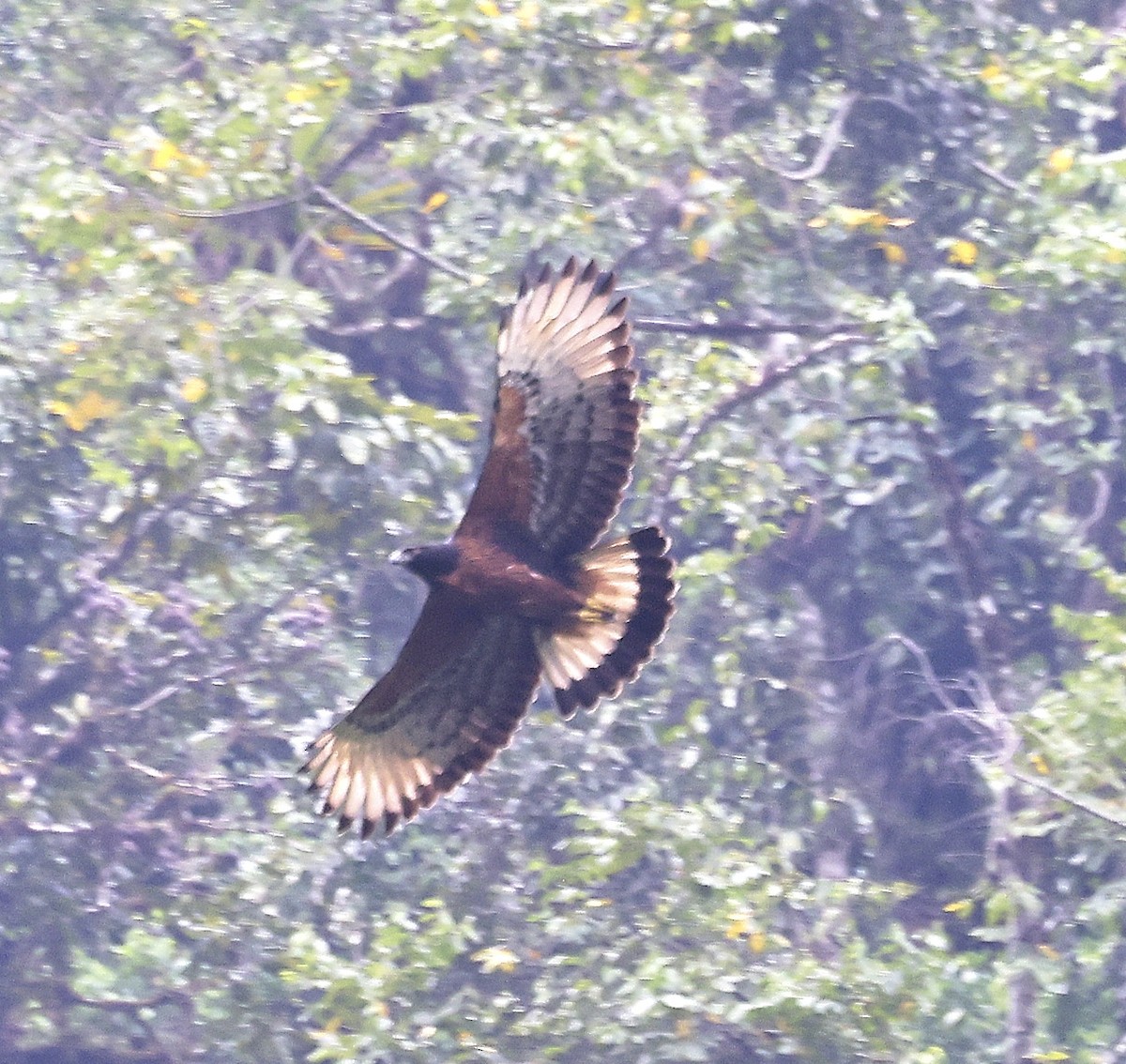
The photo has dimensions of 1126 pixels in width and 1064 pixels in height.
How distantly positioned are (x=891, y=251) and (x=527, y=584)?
263 cm

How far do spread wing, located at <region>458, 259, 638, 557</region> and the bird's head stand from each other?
0.16m

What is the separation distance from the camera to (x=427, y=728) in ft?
17.0

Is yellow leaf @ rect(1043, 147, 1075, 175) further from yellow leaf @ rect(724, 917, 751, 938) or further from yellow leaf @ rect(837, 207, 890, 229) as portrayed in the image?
yellow leaf @ rect(724, 917, 751, 938)

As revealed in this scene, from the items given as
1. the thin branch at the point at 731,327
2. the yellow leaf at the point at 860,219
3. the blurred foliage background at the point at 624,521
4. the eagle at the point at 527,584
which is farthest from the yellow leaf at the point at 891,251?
the eagle at the point at 527,584

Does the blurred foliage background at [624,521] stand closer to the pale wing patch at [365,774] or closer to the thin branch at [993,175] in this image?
the thin branch at [993,175]

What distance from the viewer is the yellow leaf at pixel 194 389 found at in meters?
6.33

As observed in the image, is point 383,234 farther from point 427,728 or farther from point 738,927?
point 738,927

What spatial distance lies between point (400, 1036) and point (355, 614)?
1651 millimetres

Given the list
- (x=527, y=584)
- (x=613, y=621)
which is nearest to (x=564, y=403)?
(x=527, y=584)

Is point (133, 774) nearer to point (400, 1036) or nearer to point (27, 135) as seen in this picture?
point (400, 1036)

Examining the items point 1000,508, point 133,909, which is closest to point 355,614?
point 133,909

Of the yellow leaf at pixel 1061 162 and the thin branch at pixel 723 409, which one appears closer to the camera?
the thin branch at pixel 723 409

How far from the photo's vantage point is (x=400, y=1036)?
19.1 ft

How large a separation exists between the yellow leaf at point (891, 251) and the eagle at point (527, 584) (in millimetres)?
2249
